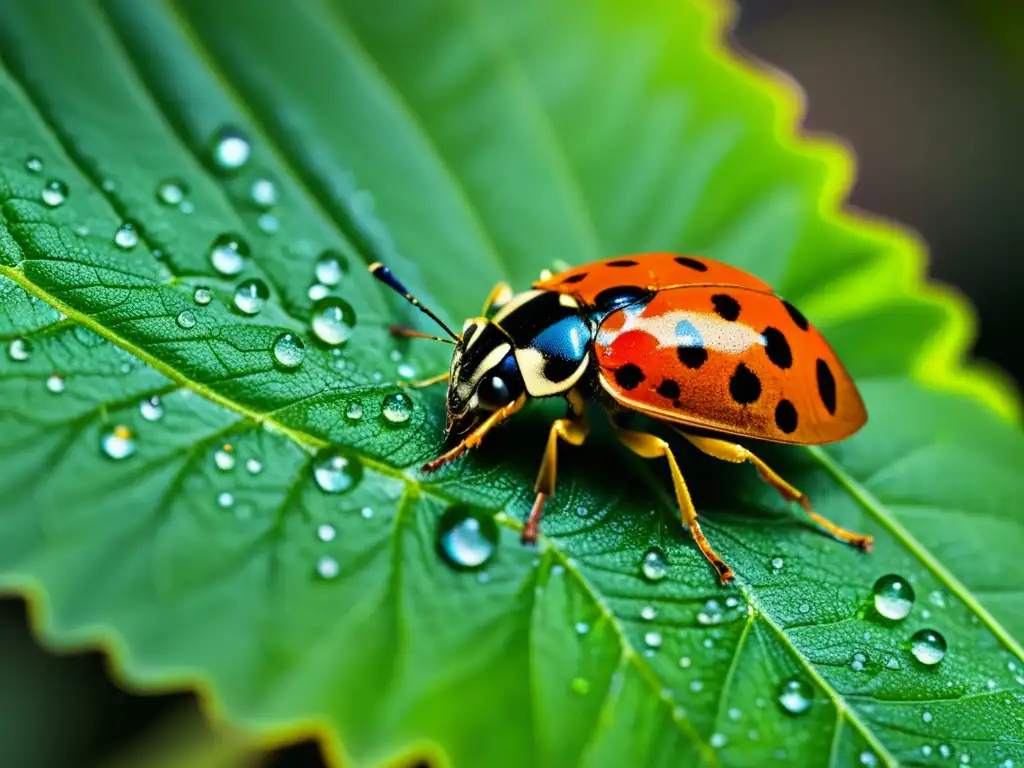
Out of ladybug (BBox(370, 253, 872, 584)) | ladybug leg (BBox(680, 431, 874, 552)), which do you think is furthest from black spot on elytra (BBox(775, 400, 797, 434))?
ladybug leg (BBox(680, 431, 874, 552))

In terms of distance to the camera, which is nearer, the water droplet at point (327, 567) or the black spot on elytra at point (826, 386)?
the water droplet at point (327, 567)

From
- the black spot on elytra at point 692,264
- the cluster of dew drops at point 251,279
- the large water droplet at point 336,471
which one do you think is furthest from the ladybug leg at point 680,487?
the large water droplet at point 336,471

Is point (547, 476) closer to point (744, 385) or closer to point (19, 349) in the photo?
point (744, 385)

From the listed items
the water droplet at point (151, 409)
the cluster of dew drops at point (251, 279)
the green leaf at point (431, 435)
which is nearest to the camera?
the green leaf at point (431, 435)

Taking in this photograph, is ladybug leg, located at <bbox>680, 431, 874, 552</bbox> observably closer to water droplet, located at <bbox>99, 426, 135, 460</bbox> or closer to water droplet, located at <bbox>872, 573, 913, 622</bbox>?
water droplet, located at <bbox>872, 573, 913, 622</bbox>

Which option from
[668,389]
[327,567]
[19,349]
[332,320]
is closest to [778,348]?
[668,389]

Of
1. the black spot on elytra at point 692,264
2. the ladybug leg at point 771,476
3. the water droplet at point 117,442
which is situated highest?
the black spot on elytra at point 692,264

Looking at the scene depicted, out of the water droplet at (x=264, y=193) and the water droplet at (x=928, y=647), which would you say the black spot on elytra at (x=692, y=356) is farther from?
the water droplet at (x=264, y=193)
